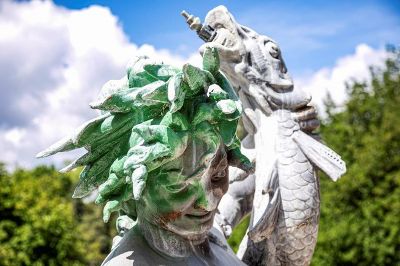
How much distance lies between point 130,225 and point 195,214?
38 centimetres

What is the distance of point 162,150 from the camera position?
254 cm

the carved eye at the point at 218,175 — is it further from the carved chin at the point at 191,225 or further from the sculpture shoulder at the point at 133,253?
the sculpture shoulder at the point at 133,253

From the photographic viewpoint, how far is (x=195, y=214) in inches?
111

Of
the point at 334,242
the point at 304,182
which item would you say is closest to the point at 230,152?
the point at 304,182

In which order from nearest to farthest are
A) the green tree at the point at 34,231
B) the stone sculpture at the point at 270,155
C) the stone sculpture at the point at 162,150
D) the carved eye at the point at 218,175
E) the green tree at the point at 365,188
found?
the stone sculpture at the point at 162,150, the carved eye at the point at 218,175, the stone sculpture at the point at 270,155, the green tree at the point at 34,231, the green tree at the point at 365,188

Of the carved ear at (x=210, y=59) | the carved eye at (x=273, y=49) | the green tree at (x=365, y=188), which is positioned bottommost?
the carved ear at (x=210, y=59)

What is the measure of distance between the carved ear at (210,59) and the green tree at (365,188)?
1808 centimetres

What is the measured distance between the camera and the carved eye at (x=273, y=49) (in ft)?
13.2

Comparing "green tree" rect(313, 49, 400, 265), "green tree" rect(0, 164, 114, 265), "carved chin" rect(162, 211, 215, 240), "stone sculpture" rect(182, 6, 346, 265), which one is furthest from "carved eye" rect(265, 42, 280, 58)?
"green tree" rect(313, 49, 400, 265)

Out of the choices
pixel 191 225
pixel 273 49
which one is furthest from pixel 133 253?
pixel 273 49

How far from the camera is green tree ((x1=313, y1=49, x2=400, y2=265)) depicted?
20109mm

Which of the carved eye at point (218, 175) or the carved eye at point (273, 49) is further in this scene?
the carved eye at point (273, 49)

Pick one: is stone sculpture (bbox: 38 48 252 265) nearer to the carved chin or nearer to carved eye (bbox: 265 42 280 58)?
the carved chin

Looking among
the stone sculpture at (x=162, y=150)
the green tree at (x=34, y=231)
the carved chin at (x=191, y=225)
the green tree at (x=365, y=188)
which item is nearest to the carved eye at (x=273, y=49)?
the stone sculpture at (x=162, y=150)
